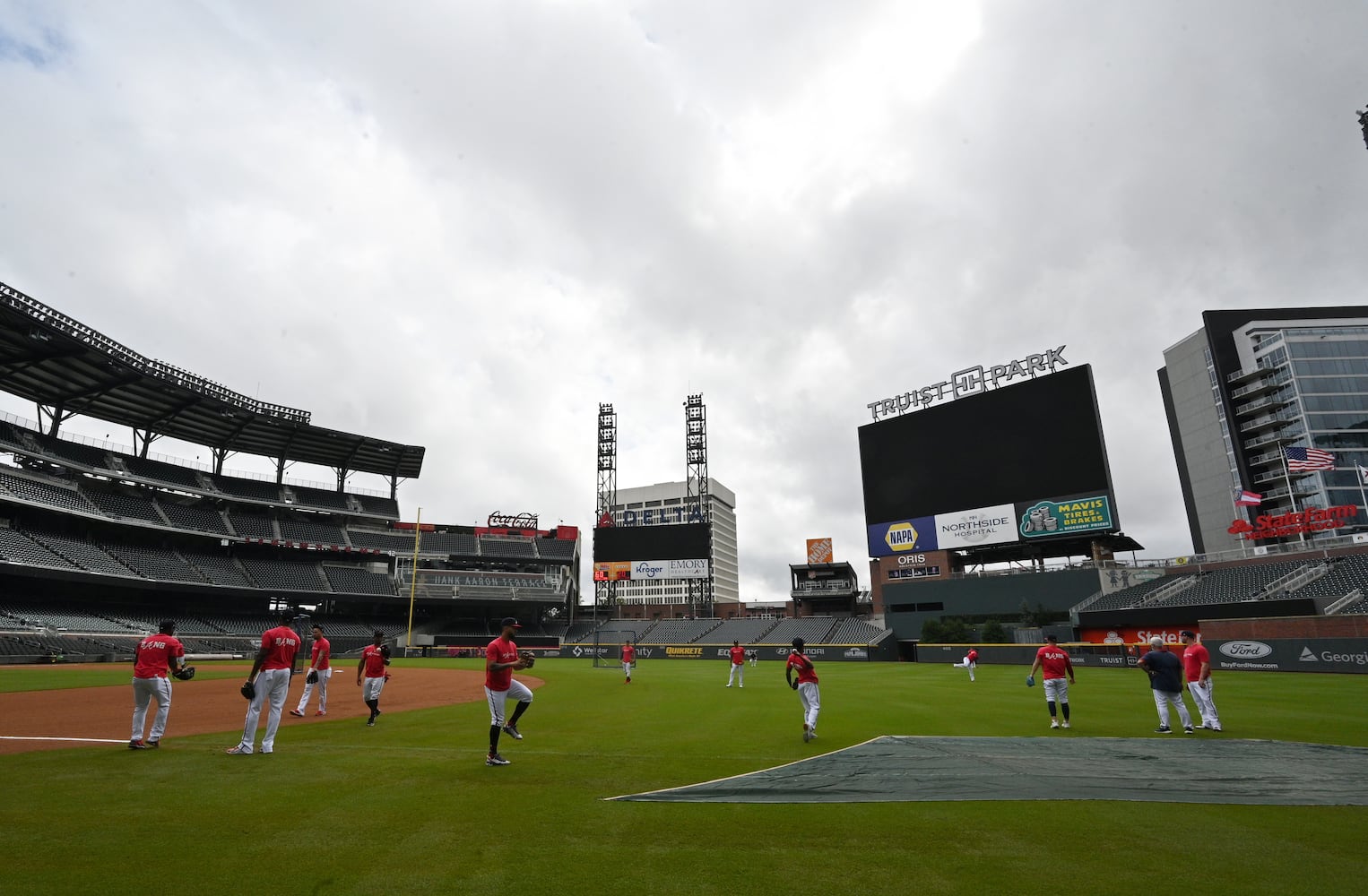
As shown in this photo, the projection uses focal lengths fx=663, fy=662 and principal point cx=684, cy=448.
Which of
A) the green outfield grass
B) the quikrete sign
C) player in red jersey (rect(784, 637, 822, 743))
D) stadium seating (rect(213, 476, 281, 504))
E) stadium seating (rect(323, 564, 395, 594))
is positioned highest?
stadium seating (rect(213, 476, 281, 504))

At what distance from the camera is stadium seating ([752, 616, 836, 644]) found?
61844mm

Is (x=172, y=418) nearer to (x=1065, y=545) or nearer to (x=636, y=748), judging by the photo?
(x=636, y=748)

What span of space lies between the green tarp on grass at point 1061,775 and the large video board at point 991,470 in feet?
149

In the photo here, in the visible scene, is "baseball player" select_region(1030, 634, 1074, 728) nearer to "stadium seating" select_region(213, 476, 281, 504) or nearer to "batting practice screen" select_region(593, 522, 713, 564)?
"batting practice screen" select_region(593, 522, 713, 564)

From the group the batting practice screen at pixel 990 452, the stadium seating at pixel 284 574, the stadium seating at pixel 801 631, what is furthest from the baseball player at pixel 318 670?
the batting practice screen at pixel 990 452

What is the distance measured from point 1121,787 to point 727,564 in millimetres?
189593

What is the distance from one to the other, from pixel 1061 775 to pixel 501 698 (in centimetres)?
761

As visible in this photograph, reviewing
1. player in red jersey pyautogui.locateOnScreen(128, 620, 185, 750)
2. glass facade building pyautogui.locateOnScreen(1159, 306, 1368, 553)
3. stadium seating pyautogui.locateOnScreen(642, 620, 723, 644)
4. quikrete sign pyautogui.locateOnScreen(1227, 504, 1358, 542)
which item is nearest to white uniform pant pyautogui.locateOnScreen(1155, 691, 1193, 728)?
player in red jersey pyautogui.locateOnScreen(128, 620, 185, 750)

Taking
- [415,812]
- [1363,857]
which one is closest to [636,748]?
[415,812]

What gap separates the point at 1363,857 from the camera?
5.27m

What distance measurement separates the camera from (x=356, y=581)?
6531 centimetres

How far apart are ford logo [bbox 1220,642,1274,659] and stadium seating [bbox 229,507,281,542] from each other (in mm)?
70016

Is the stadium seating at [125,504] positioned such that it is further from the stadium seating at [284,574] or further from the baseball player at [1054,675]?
the baseball player at [1054,675]

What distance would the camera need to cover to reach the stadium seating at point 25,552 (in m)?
39.2
